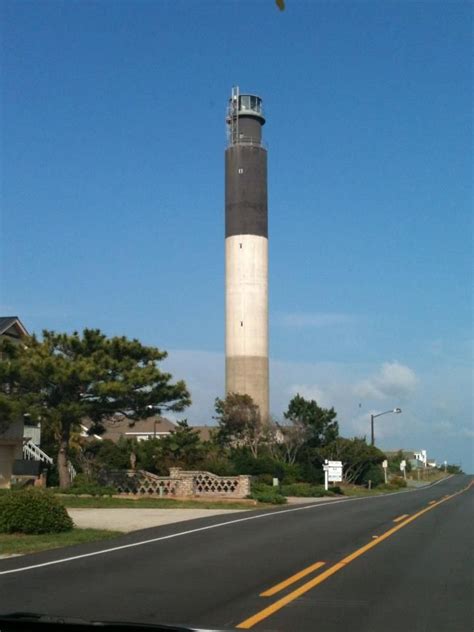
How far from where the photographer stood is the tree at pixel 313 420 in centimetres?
6172

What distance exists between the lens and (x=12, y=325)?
42844 mm

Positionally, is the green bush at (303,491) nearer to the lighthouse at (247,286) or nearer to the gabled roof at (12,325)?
the gabled roof at (12,325)

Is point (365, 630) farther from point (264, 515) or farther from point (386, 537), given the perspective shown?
point (264, 515)

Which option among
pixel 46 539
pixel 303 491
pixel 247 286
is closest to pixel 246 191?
pixel 247 286

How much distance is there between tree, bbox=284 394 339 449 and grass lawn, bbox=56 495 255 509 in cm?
2696

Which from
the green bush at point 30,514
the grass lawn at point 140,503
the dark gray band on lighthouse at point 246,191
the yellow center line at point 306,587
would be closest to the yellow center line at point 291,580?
the yellow center line at point 306,587

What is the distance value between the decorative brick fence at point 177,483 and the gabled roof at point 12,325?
8585mm

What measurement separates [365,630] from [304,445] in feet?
174

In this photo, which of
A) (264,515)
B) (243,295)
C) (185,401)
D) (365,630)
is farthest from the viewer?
(243,295)

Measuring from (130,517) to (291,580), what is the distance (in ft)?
45.3

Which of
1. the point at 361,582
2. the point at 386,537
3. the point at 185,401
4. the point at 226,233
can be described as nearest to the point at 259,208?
the point at 226,233

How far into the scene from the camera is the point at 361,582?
11844 mm

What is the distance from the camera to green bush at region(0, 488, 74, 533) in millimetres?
18953

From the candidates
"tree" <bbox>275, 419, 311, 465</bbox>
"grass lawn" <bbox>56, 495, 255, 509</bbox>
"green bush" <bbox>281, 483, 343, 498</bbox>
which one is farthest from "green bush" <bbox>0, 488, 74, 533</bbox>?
"tree" <bbox>275, 419, 311, 465</bbox>
